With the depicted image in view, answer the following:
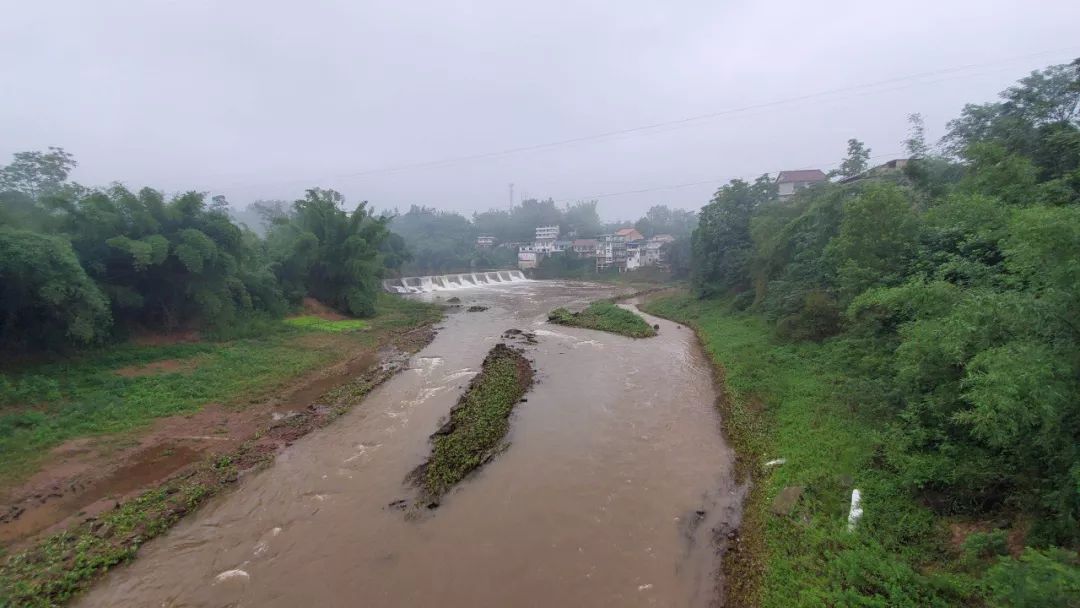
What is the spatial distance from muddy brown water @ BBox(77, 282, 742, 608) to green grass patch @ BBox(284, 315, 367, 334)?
12.2 meters

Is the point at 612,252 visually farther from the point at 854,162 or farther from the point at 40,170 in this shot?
the point at 40,170

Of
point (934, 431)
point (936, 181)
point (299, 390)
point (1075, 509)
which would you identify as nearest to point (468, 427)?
point (299, 390)

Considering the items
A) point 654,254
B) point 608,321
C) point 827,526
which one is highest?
point 654,254

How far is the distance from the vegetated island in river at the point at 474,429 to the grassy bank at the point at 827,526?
523cm

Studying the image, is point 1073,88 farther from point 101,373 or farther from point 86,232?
point 86,232

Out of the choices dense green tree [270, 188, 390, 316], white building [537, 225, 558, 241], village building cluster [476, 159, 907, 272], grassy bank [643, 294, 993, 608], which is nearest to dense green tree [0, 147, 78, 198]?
dense green tree [270, 188, 390, 316]

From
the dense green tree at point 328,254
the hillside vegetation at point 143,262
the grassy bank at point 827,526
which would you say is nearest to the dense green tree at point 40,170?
the hillside vegetation at point 143,262

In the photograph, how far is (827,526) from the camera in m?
6.69

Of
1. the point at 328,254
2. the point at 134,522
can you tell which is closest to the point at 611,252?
the point at 328,254

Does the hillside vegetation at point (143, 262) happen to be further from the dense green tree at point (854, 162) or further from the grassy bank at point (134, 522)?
the dense green tree at point (854, 162)

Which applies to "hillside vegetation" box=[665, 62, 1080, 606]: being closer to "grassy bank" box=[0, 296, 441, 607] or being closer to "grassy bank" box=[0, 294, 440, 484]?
"grassy bank" box=[0, 296, 441, 607]

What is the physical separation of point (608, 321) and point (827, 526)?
63.9 feet

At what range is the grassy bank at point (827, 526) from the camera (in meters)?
5.18

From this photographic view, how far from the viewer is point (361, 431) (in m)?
11.5
